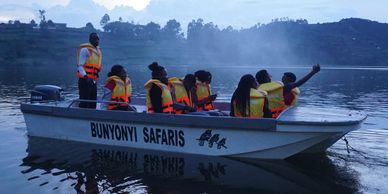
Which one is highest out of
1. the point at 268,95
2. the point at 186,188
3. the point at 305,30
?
the point at 305,30

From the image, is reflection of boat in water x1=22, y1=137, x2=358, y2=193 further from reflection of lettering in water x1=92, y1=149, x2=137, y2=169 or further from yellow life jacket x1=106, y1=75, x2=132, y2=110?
yellow life jacket x1=106, y1=75, x2=132, y2=110

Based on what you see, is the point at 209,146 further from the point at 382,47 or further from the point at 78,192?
the point at 382,47

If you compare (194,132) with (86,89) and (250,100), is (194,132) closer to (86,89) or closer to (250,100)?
(250,100)

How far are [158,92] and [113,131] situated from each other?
4.37ft

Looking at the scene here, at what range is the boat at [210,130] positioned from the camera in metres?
7.71

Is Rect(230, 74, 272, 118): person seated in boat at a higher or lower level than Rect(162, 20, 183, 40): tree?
lower

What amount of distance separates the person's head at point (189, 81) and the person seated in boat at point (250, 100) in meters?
1.16

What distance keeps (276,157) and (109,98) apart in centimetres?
365

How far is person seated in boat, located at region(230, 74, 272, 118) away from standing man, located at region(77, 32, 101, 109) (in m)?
3.24

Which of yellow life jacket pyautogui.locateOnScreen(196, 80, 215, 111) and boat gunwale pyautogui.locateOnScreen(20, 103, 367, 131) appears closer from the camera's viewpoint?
boat gunwale pyautogui.locateOnScreen(20, 103, 367, 131)

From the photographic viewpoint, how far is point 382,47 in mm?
110375

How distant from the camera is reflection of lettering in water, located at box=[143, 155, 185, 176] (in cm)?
773

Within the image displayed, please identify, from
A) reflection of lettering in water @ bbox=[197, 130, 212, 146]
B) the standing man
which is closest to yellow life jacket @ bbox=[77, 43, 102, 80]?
the standing man

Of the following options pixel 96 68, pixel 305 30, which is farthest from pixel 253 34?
pixel 96 68
